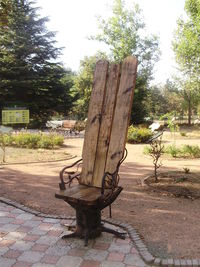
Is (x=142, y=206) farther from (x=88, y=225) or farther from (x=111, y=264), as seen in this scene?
(x=111, y=264)

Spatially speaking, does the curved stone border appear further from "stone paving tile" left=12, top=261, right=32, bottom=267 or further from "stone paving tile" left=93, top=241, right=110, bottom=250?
"stone paving tile" left=12, top=261, right=32, bottom=267

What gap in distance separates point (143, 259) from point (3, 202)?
269 cm

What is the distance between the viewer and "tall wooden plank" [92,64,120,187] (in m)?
A: 3.72

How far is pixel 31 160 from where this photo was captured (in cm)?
922

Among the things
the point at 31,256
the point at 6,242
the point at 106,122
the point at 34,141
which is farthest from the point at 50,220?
the point at 34,141

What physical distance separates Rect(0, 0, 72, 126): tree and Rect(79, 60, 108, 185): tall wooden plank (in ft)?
62.9

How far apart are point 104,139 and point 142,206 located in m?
1.54

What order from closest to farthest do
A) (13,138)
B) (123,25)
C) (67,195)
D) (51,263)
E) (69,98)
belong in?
(51,263) < (67,195) < (13,138) < (69,98) < (123,25)

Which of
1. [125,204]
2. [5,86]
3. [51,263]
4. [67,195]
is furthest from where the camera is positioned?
[5,86]

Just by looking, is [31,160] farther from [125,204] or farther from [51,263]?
[51,263]

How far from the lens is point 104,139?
3.75m

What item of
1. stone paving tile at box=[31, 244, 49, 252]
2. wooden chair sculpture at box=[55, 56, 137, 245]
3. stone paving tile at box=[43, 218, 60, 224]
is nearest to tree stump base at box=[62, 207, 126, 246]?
wooden chair sculpture at box=[55, 56, 137, 245]

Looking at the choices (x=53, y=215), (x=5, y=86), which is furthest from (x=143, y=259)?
(x=5, y=86)

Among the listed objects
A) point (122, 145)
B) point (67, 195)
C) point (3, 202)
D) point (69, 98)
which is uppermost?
point (69, 98)
